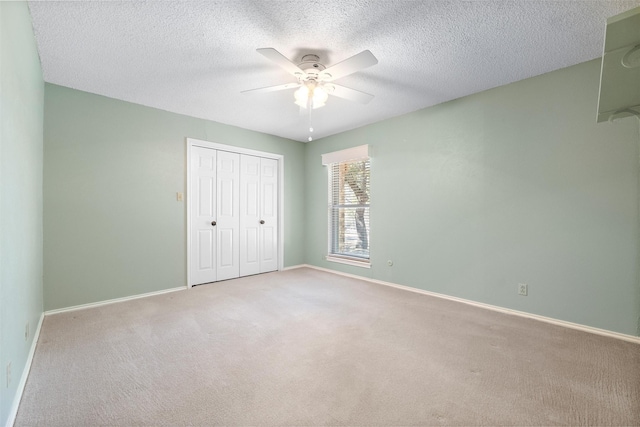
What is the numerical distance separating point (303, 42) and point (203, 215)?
286 cm

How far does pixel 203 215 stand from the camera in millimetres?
4102

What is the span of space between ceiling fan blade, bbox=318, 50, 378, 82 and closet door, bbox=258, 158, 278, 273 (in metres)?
2.68

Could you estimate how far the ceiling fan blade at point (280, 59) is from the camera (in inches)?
75.9

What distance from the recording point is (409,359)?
6.61 feet

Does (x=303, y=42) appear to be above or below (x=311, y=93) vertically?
above

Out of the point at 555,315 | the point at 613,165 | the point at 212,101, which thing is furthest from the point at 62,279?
the point at 613,165

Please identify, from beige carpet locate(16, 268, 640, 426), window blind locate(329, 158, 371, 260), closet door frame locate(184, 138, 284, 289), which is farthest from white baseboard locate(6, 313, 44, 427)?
window blind locate(329, 158, 371, 260)

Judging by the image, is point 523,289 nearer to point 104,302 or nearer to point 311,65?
point 311,65

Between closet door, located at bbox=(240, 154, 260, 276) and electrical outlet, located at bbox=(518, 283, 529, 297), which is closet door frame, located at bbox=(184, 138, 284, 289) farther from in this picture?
electrical outlet, located at bbox=(518, 283, 529, 297)

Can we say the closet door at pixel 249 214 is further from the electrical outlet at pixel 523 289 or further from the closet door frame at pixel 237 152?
the electrical outlet at pixel 523 289

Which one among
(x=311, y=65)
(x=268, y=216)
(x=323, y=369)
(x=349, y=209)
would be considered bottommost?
(x=323, y=369)

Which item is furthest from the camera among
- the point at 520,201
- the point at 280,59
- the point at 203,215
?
the point at 203,215

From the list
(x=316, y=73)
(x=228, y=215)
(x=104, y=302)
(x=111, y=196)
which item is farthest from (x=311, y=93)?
(x=104, y=302)

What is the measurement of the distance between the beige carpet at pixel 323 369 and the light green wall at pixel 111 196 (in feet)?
1.62
